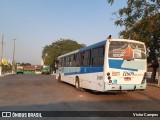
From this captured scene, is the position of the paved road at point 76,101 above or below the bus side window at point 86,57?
below

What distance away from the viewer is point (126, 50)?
16.8 meters

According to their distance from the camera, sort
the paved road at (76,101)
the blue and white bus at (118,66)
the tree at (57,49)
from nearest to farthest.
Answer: the paved road at (76,101), the blue and white bus at (118,66), the tree at (57,49)

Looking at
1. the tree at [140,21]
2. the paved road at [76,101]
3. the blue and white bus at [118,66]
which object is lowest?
the paved road at [76,101]

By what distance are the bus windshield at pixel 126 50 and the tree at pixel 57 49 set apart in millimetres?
84026

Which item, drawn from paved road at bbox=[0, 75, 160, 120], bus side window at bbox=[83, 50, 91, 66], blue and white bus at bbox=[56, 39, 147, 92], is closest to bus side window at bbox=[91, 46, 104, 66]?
blue and white bus at bbox=[56, 39, 147, 92]

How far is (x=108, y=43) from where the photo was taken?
1625 centimetres

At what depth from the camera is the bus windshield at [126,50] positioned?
53.8ft

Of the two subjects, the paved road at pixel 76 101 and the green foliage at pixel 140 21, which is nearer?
the paved road at pixel 76 101

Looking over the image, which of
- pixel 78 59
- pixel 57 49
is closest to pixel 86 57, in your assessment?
pixel 78 59

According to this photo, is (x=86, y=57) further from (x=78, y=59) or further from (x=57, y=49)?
(x=57, y=49)

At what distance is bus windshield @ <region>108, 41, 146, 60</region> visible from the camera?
16406mm

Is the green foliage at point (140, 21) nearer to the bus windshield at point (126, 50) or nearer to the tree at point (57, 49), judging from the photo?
the bus windshield at point (126, 50)

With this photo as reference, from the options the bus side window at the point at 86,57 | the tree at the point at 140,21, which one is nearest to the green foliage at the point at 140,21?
the tree at the point at 140,21

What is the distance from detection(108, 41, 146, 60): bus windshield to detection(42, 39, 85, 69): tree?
8403cm
